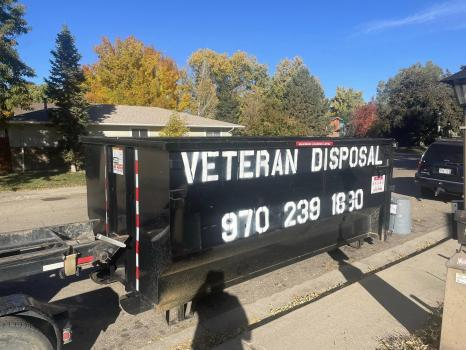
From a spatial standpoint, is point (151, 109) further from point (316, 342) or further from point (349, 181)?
point (316, 342)

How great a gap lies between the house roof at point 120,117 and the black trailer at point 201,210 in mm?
20004

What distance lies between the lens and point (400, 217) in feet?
26.3

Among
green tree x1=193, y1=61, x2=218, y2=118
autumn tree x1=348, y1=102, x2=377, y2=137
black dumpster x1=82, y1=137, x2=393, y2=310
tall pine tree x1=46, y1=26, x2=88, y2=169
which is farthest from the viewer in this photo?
autumn tree x1=348, y1=102, x2=377, y2=137

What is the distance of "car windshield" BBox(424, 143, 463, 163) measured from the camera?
11.2m

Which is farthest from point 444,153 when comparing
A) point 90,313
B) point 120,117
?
point 120,117

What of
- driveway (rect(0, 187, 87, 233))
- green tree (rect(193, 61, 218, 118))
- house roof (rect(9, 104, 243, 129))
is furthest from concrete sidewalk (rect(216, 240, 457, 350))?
green tree (rect(193, 61, 218, 118))

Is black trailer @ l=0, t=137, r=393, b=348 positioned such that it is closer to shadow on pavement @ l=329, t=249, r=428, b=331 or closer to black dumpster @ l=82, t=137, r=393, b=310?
black dumpster @ l=82, t=137, r=393, b=310

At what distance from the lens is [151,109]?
98.0 ft

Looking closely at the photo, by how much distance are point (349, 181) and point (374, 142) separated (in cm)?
90

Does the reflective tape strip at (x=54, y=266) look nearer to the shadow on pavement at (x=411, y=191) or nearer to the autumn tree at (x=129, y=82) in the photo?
the shadow on pavement at (x=411, y=191)

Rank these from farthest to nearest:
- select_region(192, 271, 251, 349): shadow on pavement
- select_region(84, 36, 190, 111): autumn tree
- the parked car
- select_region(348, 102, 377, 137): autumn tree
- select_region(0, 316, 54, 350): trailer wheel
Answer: select_region(348, 102, 377, 137): autumn tree, select_region(84, 36, 190, 111): autumn tree, the parked car, select_region(192, 271, 251, 349): shadow on pavement, select_region(0, 316, 54, 350): trailer wheel

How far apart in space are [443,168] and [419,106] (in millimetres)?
27098

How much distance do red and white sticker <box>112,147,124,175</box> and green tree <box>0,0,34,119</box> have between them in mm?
13357

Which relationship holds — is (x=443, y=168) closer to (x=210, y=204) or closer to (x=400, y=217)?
(x=400, y=217)
